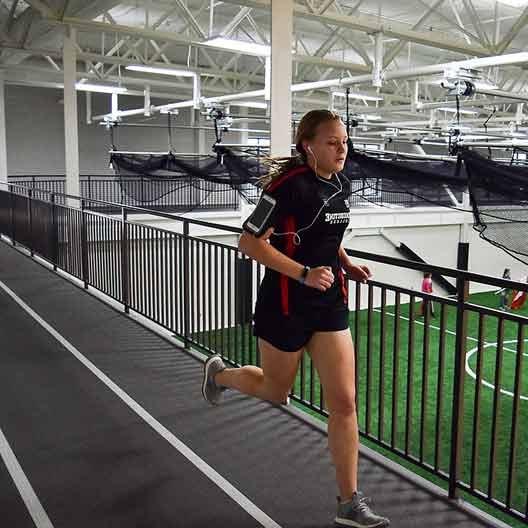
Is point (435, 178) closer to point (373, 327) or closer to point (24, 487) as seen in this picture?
point (373, 327)

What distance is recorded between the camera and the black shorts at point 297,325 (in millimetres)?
2645

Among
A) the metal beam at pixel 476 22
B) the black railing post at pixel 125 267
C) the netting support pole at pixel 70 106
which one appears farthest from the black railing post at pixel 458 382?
the netting support pole at pixel 70 106

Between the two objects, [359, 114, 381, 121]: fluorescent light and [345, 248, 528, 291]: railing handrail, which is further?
[359, 114, 381, 121]: fluorescent light

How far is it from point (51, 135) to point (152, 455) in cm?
1978

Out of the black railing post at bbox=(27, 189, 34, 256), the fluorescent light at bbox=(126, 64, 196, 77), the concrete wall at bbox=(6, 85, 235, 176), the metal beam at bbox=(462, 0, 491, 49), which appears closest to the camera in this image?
the black railing post at bbox=(27, 189, 34, 256)

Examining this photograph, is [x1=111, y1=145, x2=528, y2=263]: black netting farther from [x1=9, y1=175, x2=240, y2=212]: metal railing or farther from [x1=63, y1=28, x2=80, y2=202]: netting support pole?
[x1=63, y1=28, x2=80, y2=202]: netting support pole

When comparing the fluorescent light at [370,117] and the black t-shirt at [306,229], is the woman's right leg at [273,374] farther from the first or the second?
the fluorescent light at [370,117]

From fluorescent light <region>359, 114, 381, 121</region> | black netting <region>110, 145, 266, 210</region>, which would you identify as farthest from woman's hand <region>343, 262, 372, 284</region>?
fluorescent light <region>359, 114, 381, 121</region>

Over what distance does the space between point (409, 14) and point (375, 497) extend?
14089mm

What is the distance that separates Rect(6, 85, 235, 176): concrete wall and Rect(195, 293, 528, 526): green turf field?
1269 cm

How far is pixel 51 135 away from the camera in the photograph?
70.4 feet

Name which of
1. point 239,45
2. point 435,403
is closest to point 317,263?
point 435,403

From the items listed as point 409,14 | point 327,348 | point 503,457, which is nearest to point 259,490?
point 327,348

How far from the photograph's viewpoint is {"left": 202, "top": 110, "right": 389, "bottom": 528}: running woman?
2.58 meters
